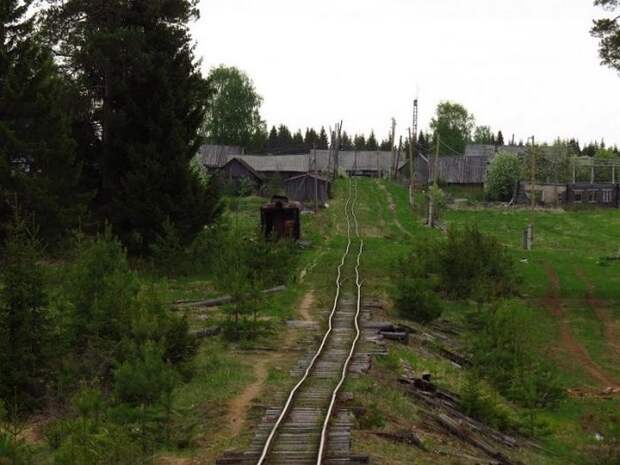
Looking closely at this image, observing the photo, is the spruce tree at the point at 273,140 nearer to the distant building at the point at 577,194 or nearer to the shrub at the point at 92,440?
the distant building at the point at 577,194

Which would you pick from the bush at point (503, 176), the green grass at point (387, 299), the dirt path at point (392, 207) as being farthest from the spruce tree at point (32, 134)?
the bush at point (503, 176)

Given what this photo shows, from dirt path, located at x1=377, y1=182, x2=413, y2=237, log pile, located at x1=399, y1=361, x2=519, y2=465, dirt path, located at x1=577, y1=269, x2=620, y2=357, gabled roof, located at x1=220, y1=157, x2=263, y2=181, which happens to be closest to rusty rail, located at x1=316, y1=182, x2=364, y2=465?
log pile, located at x1=399, y1=361, x2=519, y2=465

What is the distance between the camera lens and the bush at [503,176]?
83.7 m

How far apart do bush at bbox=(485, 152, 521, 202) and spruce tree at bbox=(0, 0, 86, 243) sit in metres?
59.5

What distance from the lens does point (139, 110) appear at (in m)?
35.0

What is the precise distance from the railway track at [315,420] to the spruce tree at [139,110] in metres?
13.4

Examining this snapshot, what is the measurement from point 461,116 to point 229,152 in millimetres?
72349

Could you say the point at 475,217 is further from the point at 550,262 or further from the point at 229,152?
the point at 229,152

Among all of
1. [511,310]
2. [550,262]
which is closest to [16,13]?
[511,310]

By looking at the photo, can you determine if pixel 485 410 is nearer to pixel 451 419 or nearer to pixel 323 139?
pixel 451 419

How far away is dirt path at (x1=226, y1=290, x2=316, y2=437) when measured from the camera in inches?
548

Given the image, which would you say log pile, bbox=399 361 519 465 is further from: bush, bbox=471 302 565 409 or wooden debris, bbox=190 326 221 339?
wooden debris, bbox=190 326 221 339

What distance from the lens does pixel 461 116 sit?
6471 inches

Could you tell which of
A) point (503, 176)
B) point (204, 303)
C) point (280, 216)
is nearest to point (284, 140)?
point (503, 176)
